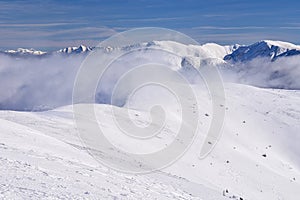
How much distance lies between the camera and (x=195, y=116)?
51750 millimetres

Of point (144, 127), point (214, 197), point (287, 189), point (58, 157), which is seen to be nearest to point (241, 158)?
point (287, 189)

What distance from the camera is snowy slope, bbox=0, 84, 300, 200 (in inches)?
738

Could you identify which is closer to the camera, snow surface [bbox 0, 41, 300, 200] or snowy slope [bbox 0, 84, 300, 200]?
snowy slope [bbox 0, 84, 300, 200]

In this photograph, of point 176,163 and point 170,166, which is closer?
point 170,166

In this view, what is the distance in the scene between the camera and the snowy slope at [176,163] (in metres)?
18.7

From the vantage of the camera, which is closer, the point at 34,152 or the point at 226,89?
the point at 34,152

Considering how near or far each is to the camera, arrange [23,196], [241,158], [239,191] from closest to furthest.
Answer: [23,196] → [239,191] → [241,158]

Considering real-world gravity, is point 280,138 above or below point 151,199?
below

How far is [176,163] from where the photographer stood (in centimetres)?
3306

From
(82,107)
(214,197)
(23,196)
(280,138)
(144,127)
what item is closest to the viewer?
(23,196)

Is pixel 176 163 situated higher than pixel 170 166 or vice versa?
pixel 170 166

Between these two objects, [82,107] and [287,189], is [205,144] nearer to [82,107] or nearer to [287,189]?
[287,189]

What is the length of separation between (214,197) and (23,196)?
1154 centimetres

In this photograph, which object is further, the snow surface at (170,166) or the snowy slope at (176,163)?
the snow surface at (170,166)
